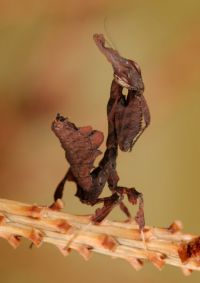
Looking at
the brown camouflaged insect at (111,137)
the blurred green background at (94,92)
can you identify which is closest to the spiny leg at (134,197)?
the brown camouflaged insect at (111,137)

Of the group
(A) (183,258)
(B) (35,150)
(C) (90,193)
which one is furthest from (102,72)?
(A) (183,258)

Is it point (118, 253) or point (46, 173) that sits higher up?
point (46, 173)

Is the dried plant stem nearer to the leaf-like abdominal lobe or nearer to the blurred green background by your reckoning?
the leaf-like abdominal lobe

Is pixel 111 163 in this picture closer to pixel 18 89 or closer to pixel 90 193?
pixel 90 193

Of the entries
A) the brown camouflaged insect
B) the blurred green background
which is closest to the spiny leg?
the brown camouflaged insect

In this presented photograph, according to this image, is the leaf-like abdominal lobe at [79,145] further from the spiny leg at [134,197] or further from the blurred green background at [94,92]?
the blurred green background at [94,92]

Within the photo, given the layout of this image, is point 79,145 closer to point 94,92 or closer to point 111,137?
point 111,137
